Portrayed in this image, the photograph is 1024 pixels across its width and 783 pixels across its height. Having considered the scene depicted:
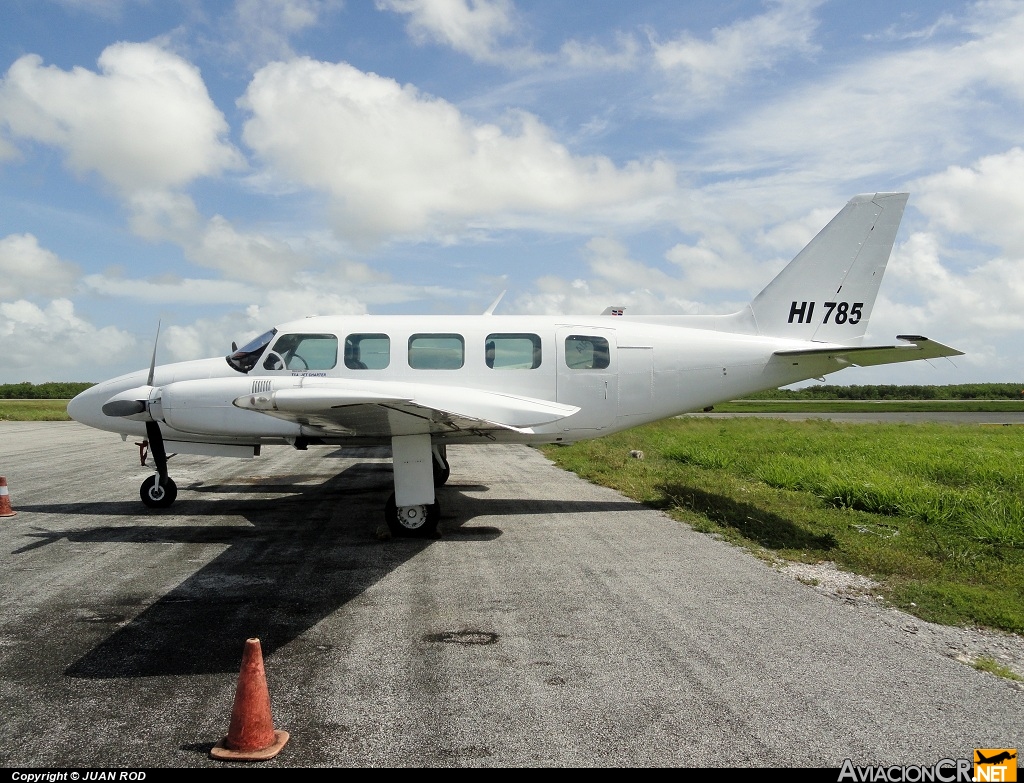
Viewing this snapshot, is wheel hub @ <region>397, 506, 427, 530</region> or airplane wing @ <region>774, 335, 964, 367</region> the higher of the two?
airplane wing @ <region>774, 335, 964, 367</region>

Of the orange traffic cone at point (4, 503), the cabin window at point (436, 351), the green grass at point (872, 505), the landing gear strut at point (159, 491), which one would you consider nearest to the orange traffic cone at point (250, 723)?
the green grass at point (872, 505)

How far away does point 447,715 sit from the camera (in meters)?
4.10

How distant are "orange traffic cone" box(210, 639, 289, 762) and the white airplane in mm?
6362

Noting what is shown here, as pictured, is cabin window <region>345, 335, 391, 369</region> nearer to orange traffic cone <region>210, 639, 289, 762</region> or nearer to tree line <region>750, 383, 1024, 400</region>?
orange traffic cone <region>210, 639, 289, 762</region>

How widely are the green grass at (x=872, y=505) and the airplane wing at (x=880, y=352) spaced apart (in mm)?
2338

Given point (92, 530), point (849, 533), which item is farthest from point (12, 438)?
point (849, 533)

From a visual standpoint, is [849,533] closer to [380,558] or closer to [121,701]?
[380,558]

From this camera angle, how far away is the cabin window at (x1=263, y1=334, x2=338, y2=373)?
10484 mm

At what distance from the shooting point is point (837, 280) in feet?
36.0

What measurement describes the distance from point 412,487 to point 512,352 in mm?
2813

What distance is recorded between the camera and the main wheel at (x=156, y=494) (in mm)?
11062

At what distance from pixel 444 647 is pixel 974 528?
7.73 meters

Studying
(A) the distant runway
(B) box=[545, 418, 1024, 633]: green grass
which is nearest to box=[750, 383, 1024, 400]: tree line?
(A) the distant runway

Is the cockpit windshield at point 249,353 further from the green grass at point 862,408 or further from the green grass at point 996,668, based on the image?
the green grass at point 862,408
